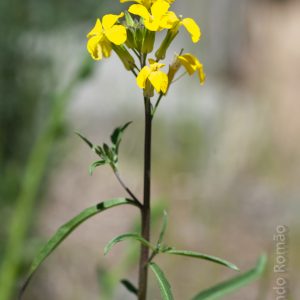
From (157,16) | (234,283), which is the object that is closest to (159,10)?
(157,16)

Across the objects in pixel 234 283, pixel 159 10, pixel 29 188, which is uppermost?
pixel 159 10

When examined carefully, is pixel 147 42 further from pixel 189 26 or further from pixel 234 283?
pixel 234 283

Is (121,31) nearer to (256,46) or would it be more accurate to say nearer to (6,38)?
(6,38)

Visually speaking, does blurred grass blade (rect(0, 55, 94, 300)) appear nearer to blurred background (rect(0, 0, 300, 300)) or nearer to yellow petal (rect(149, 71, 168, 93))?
blurred background (rect(0, 0, 300, 300))

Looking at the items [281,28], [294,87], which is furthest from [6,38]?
[281,28]

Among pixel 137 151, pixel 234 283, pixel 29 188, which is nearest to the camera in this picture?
pixel 234 283

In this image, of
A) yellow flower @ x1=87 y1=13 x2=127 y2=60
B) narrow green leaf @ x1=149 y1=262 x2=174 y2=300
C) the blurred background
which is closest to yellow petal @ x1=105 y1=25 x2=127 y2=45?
yellow flower @ x1=87 y1=13 x2=127 y2=60

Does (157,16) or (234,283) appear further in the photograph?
(234,283)
